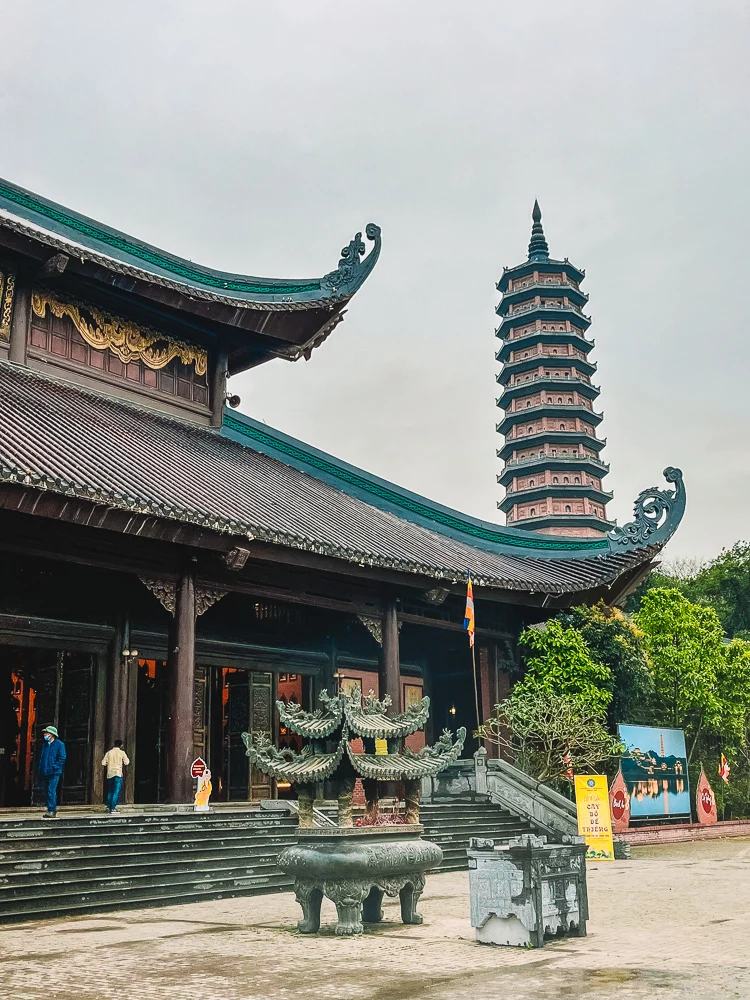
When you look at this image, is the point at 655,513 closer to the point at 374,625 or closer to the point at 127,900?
the point at 374,625

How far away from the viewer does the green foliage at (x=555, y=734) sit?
17844 millimetres

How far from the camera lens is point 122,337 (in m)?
18.5

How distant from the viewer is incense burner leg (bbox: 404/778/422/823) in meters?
9.28

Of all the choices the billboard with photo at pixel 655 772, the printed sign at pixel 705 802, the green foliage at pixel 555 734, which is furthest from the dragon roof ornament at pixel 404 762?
the printed sign at pixel 705 802

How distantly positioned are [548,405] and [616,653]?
3051cm

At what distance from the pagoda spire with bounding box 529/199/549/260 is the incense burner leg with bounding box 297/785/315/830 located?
45.9 metres

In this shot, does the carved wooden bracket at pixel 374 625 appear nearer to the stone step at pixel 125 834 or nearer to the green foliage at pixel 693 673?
the stone step at pixel 125 834

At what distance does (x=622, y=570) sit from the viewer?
20.6m

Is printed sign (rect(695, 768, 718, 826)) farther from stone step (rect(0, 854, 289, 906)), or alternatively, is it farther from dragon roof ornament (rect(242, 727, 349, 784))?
dragon roof ornament (rect(242, 727, 349, 784))

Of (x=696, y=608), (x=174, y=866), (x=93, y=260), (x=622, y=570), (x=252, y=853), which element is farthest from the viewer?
(x=696, y=608)

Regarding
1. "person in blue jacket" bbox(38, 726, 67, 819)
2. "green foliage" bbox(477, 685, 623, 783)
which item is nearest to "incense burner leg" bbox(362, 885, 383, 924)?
"person in blue jacket" bbox(38, 726, 67, 819)

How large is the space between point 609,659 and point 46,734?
11.3 m

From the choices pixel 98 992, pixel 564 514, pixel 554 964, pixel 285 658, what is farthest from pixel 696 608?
pixel 564 514

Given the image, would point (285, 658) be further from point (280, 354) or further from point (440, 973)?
point (440, 973)
